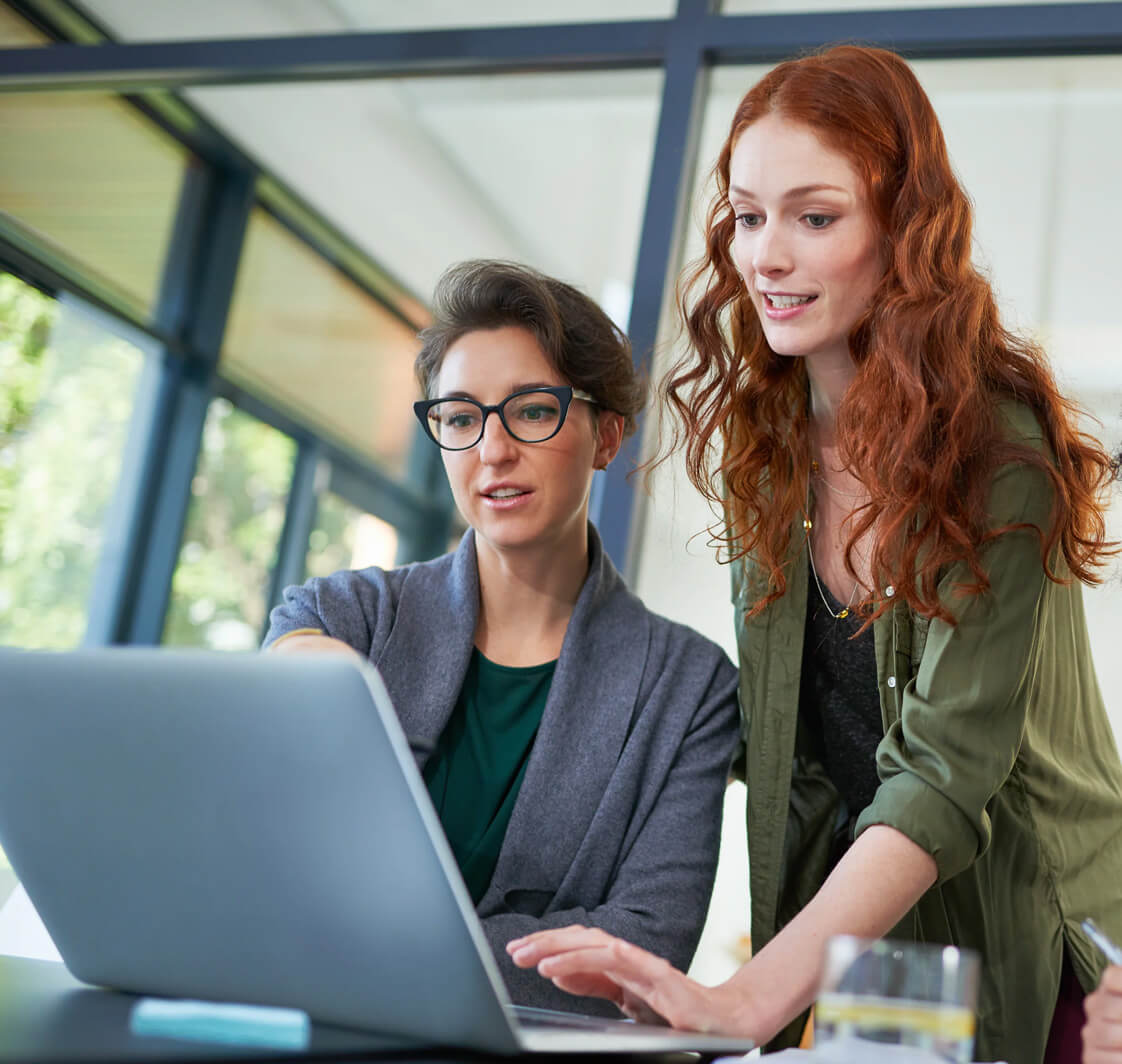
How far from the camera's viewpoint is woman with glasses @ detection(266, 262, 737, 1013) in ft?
4.55

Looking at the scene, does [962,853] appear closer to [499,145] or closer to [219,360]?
[499,145]

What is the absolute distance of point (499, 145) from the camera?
2.93m

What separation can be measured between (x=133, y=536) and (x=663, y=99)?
7.06 ft

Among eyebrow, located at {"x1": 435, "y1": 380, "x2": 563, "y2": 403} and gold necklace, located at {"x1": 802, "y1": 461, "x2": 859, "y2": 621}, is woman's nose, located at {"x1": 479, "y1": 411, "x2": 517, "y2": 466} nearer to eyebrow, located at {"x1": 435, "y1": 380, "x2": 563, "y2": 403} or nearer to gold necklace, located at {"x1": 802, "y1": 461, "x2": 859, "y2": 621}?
eyebrow, located at {"x1": 435, "y1": 380, "x2": 563, "y2": 403}

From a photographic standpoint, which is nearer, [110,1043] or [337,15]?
[110,1043]

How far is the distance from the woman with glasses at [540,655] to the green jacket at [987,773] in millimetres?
92

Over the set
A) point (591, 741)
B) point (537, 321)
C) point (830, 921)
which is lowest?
point (830, 921)

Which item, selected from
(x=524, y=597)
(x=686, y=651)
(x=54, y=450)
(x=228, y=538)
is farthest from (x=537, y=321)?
(x=228, y=538)

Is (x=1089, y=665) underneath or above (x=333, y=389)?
underneath

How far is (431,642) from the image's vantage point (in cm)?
153

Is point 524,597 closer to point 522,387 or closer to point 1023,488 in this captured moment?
point 522,387

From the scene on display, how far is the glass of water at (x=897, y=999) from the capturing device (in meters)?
0.65

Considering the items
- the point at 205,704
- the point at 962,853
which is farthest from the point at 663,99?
the point at 205,704

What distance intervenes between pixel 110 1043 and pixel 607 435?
1.12 meters
